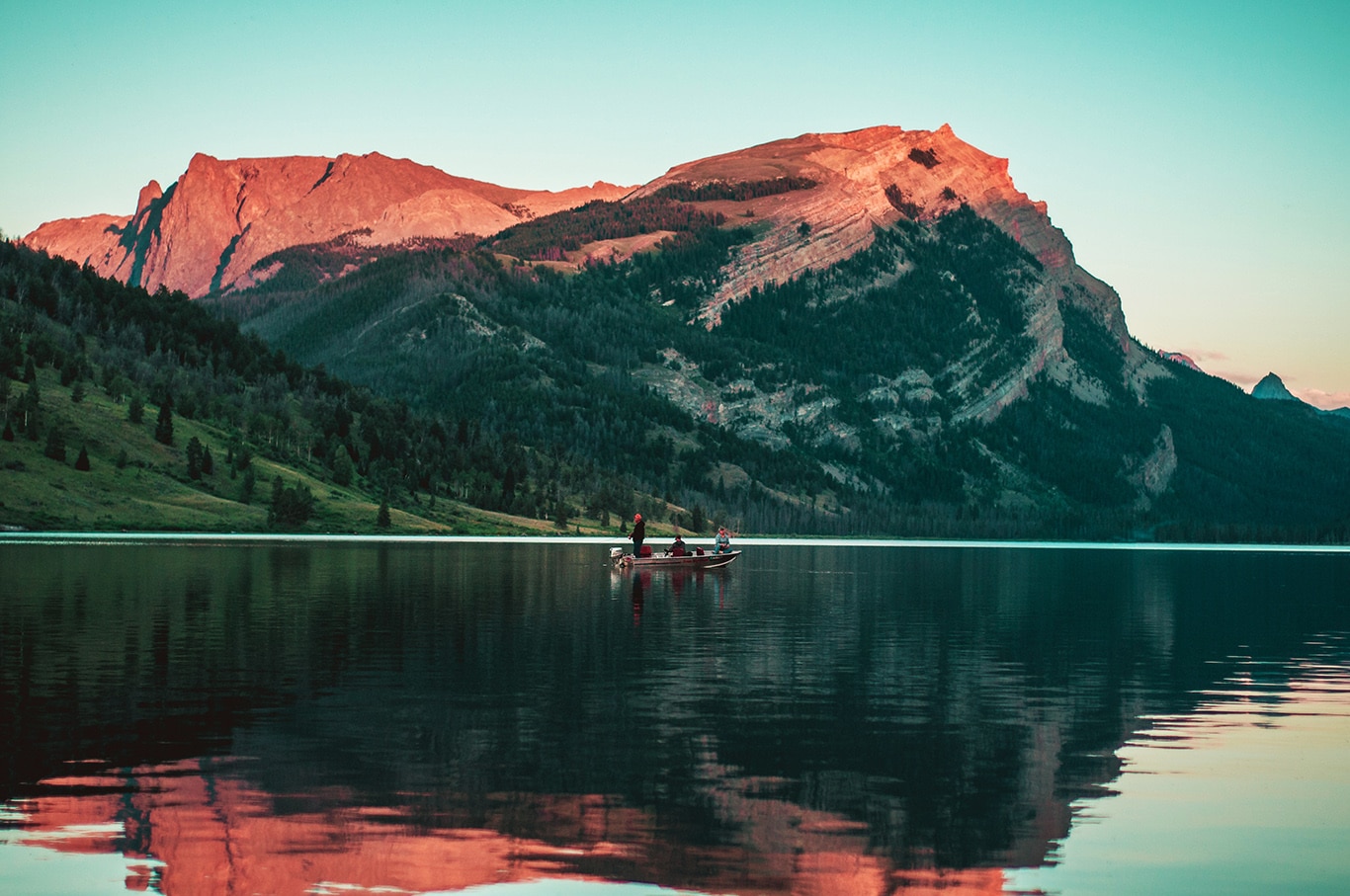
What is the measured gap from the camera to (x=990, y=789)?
3164cm

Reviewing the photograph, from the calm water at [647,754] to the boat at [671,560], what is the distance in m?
53.9

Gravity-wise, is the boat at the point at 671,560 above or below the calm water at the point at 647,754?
below

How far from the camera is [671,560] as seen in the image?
133 m

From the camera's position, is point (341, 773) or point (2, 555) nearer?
point (341, 773)

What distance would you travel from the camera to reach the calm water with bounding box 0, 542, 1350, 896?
81.5 ft

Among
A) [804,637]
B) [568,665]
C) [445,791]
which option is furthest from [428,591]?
[445,791]

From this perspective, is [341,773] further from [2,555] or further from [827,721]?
[2,555]

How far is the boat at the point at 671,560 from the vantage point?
131m

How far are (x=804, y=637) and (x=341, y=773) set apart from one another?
3735cm

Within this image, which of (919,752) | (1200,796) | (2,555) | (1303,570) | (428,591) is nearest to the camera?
(1200,796)

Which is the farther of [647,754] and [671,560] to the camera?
[671,560]

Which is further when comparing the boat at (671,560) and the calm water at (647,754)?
the boat at (671,560)

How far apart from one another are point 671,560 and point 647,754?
98709 mm

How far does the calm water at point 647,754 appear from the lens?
81.5 ft
